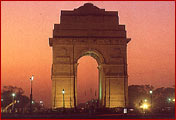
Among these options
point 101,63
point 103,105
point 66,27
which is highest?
point 66,27

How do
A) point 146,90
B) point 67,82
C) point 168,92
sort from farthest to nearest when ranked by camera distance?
point 146,90, point 168,92, point 67,82

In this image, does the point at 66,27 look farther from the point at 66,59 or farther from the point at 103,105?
the point at 103,105

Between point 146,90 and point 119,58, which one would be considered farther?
point 146,90

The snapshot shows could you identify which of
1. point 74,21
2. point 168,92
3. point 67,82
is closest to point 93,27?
point 74,21

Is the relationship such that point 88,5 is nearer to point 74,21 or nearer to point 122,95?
point 74,21

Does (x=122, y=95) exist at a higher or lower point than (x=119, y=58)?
lower

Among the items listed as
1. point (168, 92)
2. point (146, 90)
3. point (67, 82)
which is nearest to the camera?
point (67, 82)
